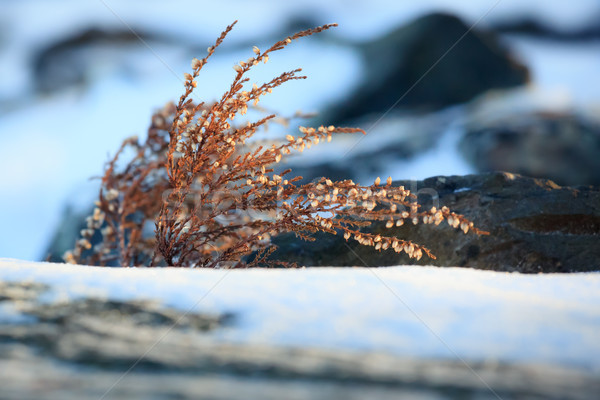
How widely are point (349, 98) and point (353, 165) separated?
378 millimetres

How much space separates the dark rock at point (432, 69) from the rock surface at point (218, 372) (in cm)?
206

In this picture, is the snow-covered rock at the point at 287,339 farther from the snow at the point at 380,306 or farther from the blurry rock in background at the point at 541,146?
the blurry rock in background at the point at 541,146

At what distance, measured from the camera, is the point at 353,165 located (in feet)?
7.29

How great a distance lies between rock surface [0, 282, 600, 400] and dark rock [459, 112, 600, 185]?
1.82 meters

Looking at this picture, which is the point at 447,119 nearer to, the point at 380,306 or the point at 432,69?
the point at 432,69

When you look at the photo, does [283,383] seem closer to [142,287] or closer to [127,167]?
[142,287]

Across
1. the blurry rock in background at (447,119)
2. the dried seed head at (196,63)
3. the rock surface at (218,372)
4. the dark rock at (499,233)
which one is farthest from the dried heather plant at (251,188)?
the blurry rock in background at (447,119)

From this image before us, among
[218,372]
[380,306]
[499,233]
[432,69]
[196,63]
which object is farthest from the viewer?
[432,69]

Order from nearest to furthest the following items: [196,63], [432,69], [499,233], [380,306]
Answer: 1. [380,306]
2. [196,63]
3. [499,233]
4. [432,69]

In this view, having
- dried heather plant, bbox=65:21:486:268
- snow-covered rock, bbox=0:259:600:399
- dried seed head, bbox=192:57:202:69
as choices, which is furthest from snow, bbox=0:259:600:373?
dried seed head, bbox=192:57:202:69

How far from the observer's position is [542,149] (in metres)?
2.13

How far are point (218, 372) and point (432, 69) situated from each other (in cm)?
214

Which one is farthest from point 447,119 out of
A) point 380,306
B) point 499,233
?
point 380,306

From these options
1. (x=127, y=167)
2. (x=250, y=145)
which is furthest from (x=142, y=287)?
(x=127, y=167)
